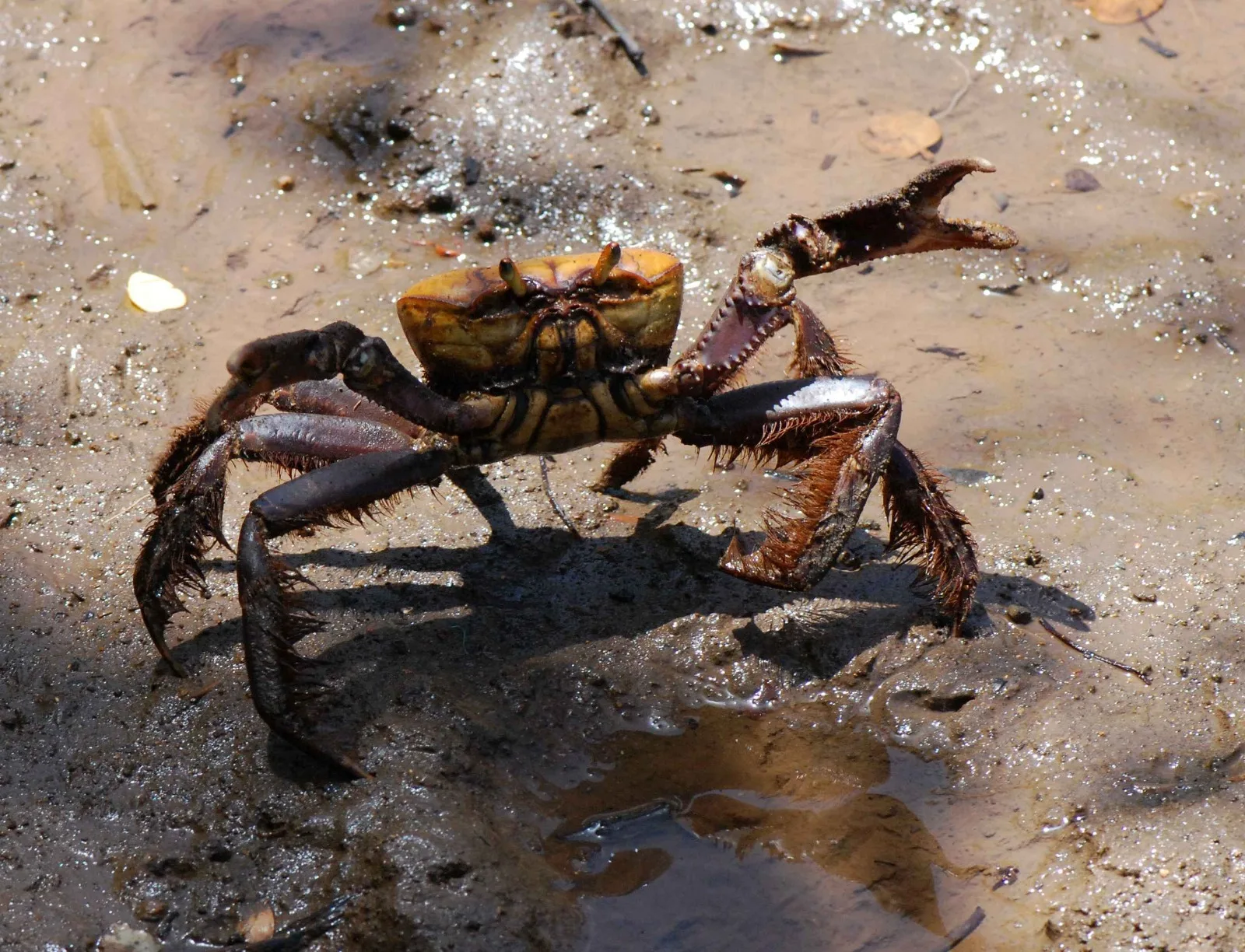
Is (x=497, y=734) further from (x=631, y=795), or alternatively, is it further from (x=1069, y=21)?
(x=1069, y=21)

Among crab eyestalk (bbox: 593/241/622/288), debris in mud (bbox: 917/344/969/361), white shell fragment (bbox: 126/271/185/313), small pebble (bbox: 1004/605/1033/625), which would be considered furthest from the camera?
white shell fragment (bbox: 126/271/185/313)

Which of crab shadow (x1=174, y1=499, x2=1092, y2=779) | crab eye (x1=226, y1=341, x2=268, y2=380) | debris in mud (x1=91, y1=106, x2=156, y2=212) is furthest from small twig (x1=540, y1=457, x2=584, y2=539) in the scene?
debris in mud (x1=91, y1=106, x2=156, y2=212)

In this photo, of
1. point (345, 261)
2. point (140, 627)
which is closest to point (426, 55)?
point (345, 261)

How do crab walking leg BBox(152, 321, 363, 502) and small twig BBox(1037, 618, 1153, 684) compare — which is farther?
small twig BBox(1037, 618, 1153, 684)

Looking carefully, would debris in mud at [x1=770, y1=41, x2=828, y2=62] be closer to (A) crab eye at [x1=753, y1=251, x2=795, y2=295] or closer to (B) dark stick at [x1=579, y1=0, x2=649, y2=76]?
(B) dark stick at [x1=579, y1=0, x2=649, y2=76]

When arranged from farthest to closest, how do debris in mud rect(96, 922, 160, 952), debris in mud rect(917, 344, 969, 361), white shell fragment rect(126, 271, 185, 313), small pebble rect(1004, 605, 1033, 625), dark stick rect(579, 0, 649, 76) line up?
dark stick rect(579, 0, 649, 76), white shell fragment rect(126, 271, 185, 313), debris in mud rect(917, 344, 969, 361), small pebble rect(1004, 605, 1033, 625), debris in mud rect(96, 922, 160, 952)

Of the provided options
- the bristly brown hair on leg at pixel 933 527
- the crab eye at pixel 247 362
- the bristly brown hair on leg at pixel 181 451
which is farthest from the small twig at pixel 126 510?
the bristly brown hair on leg at pixel 933 527
